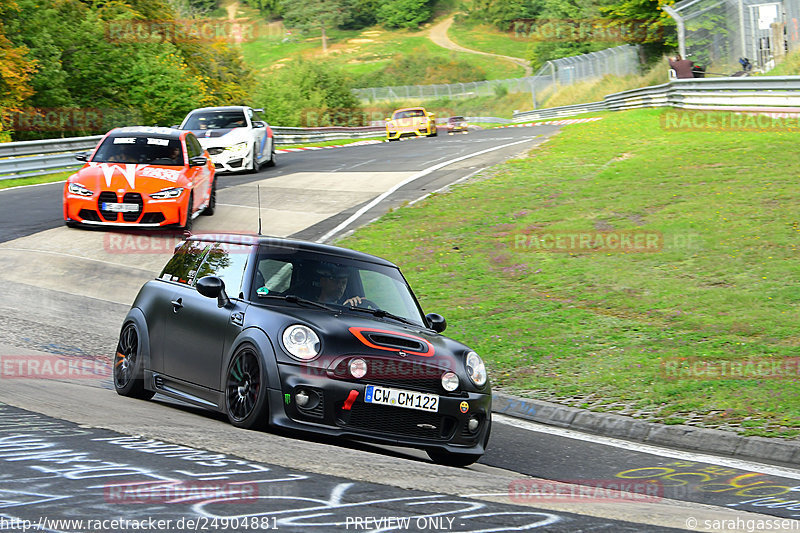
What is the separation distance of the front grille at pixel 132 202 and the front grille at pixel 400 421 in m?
10.3

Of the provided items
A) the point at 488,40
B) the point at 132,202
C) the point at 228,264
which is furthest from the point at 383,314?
the point at 488,40

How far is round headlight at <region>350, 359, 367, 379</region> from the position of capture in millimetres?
6523

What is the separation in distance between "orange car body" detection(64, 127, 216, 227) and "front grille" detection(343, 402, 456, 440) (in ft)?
33.5

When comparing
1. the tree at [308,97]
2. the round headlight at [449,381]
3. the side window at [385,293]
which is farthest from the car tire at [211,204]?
the tree at [308,97]

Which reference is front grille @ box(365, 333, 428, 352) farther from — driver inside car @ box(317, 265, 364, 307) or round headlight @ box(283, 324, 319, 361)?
driver inside car @ box(317, 265, 364, 307)

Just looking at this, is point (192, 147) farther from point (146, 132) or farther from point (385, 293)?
point (385, 293)

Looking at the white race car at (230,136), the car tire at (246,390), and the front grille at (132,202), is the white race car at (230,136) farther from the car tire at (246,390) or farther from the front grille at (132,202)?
the car tire at (246,390)

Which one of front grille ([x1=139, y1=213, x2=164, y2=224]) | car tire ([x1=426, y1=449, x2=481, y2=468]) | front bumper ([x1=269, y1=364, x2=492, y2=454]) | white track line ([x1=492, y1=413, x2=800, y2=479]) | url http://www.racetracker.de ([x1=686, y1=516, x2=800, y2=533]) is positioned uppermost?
front grille ([x1=139, y1=213, x2=164, y2=224])

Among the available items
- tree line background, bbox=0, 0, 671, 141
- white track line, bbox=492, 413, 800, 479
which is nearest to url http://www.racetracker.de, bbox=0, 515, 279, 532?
white track line, bbox=492, 413, 800, 479

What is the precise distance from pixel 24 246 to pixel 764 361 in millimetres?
11242

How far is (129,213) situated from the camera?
15836mm

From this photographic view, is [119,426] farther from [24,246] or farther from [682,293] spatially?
[24,246]

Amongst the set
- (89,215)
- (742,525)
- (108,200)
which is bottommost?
(742,525)

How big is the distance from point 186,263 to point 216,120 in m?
17.9
